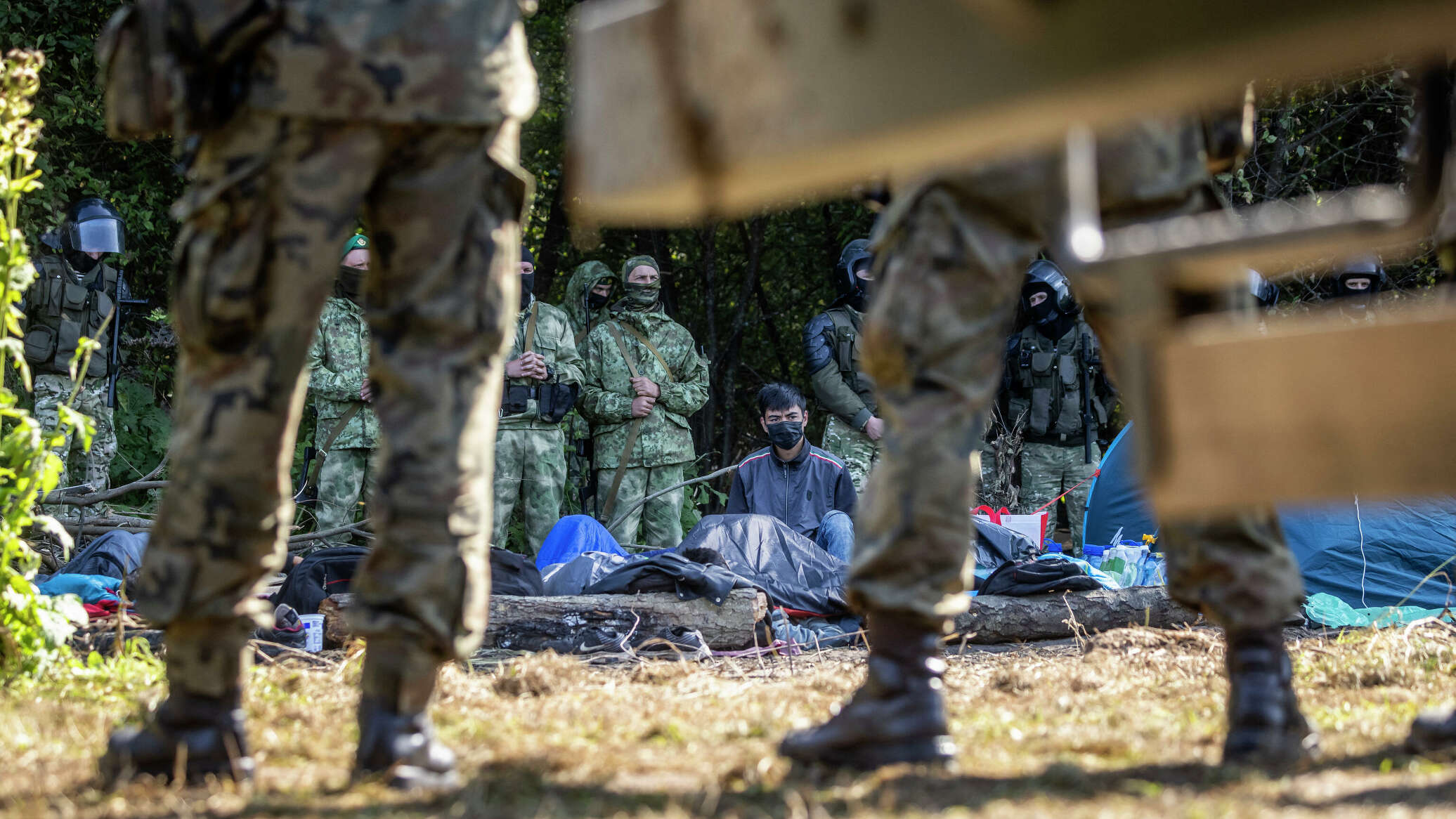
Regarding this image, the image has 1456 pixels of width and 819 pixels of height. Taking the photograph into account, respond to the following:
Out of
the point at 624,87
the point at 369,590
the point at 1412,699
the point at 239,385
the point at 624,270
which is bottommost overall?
the point at 1412,699

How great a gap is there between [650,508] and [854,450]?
1394 mm

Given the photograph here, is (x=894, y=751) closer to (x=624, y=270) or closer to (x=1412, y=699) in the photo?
(x=1412, y=699)

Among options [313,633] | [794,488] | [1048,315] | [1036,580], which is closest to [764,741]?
[313,633]

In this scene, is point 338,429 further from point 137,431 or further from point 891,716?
point 891,716

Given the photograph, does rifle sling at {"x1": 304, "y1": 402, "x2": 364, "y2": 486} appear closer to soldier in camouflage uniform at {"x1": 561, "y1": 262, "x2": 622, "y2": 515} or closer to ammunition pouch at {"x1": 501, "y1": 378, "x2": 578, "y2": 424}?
ammunition pouch at {"x1": 501, "y1": 378, "x2": 578, "y2": 424}

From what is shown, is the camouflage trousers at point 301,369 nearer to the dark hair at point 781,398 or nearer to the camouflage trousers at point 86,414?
the dark hair at point 781,398

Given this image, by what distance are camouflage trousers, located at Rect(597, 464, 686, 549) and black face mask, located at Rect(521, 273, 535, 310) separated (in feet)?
3.98

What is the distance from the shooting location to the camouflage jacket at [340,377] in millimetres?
7504

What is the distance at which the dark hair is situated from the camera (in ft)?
24.6

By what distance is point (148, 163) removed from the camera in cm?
1055

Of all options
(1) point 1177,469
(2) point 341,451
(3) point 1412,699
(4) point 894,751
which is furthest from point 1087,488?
(1) point 1177,469

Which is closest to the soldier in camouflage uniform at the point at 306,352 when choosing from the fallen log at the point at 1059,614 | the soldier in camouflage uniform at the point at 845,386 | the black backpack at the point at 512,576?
the black backpack at the point at 512,576

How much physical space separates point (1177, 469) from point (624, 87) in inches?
20.5

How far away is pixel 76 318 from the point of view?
8.46 metres
